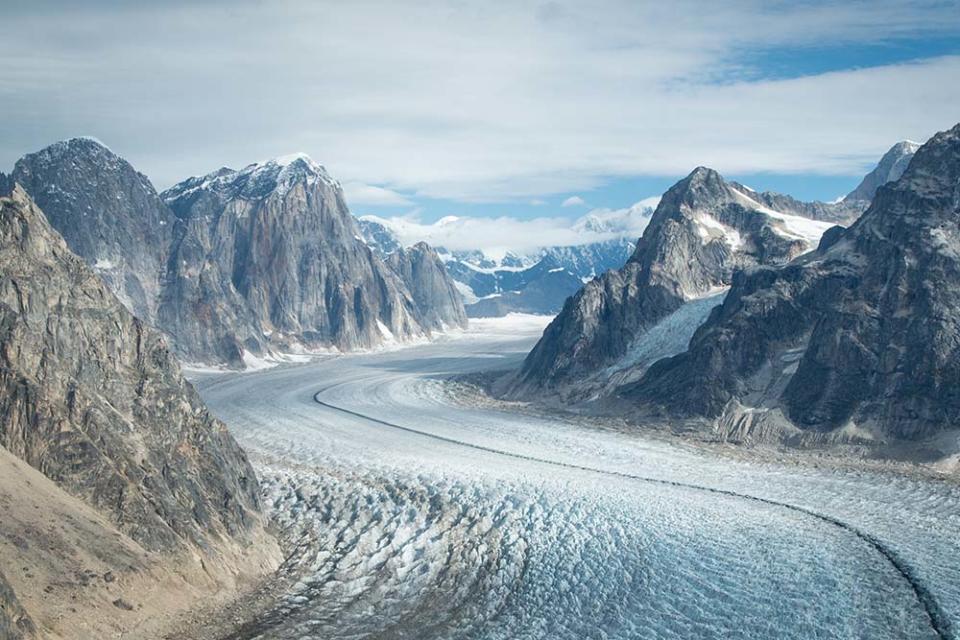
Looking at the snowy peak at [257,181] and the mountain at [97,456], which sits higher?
the snowy peak at [257,181]

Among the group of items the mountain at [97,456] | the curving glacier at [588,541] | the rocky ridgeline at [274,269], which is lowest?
the curving glacier at [588,541]

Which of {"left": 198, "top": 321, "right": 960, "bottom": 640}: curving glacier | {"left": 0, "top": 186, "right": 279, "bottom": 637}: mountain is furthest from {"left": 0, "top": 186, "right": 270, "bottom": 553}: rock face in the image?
{"left": 198, "top": 321, "right": 960, "bottom": 640}: curving glacier

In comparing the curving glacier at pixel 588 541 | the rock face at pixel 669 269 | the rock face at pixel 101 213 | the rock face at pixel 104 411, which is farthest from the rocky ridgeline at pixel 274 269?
the rock face at pixel 104 411

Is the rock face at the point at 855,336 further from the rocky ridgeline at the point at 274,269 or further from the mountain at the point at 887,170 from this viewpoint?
the rocky ridgeline at the point at 274,269

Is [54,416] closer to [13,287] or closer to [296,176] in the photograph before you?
[13,287]

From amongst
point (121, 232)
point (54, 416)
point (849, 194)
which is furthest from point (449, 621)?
point (849, 194)

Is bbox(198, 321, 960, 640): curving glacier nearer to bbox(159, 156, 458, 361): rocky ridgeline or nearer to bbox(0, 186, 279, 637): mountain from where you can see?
bbox(0, 186, 279, 637): mountain

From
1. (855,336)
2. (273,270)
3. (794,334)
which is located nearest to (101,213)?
(273,270)

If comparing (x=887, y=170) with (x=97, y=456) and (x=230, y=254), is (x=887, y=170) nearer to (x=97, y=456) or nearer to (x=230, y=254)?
(x=230, y=254)
